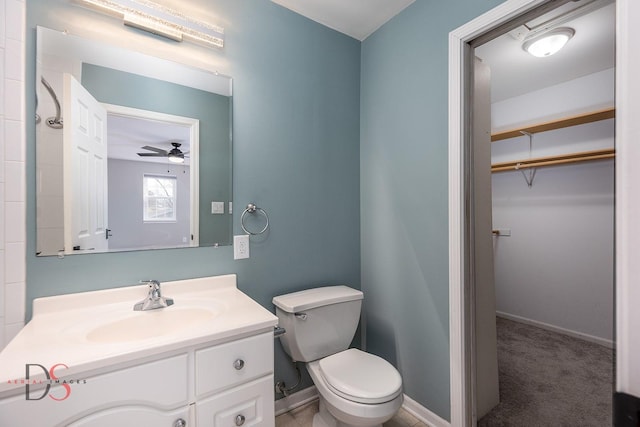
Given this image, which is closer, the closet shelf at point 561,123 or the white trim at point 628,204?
the white trim at point 628,204

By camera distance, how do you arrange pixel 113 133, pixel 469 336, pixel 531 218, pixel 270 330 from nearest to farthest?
pixel 270 330 → pixel 113 133 → pixel 469 336 → pixel 531 218

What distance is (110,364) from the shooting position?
74cm

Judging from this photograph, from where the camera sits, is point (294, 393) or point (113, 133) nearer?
point (113, 133)

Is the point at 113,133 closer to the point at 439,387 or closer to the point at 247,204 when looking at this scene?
the point at 247,204

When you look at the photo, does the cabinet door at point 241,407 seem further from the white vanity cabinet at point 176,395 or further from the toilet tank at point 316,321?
the toilet tank at point 316,321

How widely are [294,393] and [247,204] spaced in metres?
1.22

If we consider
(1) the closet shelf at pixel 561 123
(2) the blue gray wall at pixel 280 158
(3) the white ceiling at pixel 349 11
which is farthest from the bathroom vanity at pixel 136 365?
(1) the closet shelf at pixel 561 123

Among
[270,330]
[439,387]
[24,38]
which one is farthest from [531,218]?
[24,38]

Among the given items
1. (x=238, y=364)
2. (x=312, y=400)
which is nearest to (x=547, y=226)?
(x=312, y=400)

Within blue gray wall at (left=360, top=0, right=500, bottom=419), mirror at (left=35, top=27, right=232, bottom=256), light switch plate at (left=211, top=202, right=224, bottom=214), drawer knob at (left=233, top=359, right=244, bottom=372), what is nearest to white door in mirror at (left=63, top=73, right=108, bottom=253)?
mirror at (left=35, top=27, right=232, bottom=256)

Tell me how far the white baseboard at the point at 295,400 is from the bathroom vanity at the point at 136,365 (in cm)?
69

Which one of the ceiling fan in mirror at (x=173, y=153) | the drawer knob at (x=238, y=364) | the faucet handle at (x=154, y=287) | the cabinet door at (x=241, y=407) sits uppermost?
the ceiling fan in mirror at (x=173, y=153)

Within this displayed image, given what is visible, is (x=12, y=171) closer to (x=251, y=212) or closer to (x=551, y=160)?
(x=251, y=212)

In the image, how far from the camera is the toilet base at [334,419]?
3.83 ft
